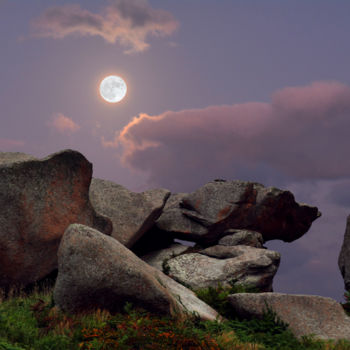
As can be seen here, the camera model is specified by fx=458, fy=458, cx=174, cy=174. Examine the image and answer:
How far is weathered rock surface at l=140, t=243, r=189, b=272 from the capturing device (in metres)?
21.4

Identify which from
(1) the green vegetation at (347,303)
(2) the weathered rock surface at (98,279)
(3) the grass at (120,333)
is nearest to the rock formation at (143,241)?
(2) the weathered rock surface at (98,279)

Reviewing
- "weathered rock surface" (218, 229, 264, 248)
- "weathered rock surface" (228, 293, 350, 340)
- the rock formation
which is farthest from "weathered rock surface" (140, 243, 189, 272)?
"weathered rock surface" (228, 293, 350, 340)

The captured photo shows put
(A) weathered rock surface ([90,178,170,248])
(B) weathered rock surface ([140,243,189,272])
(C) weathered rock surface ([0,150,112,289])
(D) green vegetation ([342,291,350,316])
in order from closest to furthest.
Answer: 1. (C) weathered rock surface ([0,150,112,289])
2. (D) green vegetation ([342,291,350,316])
3. (A) weathered rock surface ([90,178,170,248])
4. (B) weathered rock surface ([140,243,189,272])

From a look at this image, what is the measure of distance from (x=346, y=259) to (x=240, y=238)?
5.99 metres

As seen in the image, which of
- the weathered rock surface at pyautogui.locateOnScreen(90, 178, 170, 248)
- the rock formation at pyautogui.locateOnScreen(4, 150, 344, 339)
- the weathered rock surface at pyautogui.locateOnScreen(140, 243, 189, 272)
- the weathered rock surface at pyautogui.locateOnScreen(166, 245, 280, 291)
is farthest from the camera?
the weathered rock surface at pyautogui.locateOnScreen(140, 243, 189, 272)

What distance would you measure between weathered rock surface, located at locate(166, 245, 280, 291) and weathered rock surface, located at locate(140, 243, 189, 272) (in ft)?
2.15

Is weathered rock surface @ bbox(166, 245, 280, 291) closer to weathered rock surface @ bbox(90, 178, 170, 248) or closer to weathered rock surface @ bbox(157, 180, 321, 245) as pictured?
weathered rock surface @ bbox(157, 180, 321, 245)

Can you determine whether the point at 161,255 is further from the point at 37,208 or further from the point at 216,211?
the point at 37,208

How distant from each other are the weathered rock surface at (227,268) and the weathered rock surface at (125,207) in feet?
7.50

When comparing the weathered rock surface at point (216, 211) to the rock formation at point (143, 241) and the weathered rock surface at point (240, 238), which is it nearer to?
the rock formation at point (143, 241)

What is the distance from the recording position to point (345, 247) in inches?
951

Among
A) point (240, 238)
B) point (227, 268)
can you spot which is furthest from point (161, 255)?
point (240, 238)

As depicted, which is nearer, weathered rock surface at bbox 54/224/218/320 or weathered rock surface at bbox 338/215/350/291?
weathered rock surface at bbox 54/224/218/320

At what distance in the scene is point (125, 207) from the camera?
20359 mm
